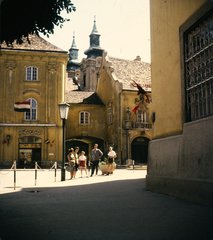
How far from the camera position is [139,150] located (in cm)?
3891

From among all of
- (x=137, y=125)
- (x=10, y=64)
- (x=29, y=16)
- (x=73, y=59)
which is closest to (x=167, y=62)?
(x=29, y=16)

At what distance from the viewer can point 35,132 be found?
1339 inches

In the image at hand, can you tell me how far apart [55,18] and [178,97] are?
13.0ft

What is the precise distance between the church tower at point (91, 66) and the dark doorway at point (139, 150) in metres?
30.7

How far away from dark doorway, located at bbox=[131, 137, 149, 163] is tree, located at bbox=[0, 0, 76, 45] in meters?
30.7

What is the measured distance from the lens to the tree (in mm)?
7527

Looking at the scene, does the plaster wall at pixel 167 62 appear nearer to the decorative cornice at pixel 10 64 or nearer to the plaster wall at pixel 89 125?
the decorative cornice at pixel 10 64

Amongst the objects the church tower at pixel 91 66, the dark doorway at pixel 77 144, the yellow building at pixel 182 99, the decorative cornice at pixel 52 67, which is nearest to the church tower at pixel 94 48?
the church tower at pixel 91 66

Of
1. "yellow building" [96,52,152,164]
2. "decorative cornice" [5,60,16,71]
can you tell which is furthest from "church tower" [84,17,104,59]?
"decorative cornice" [5,60,16,71]

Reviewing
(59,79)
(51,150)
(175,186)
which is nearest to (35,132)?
(51,150)

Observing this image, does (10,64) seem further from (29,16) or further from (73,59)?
(73,59)

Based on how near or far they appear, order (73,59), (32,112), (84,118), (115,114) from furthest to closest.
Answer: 1. (73,59)
2. (84,118)
3. (115,114)
4. (32,112)

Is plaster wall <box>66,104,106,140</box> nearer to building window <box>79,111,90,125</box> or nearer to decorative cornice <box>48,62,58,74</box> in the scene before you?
building window <box>79,111,90,125</box>

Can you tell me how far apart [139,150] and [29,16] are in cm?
3210
